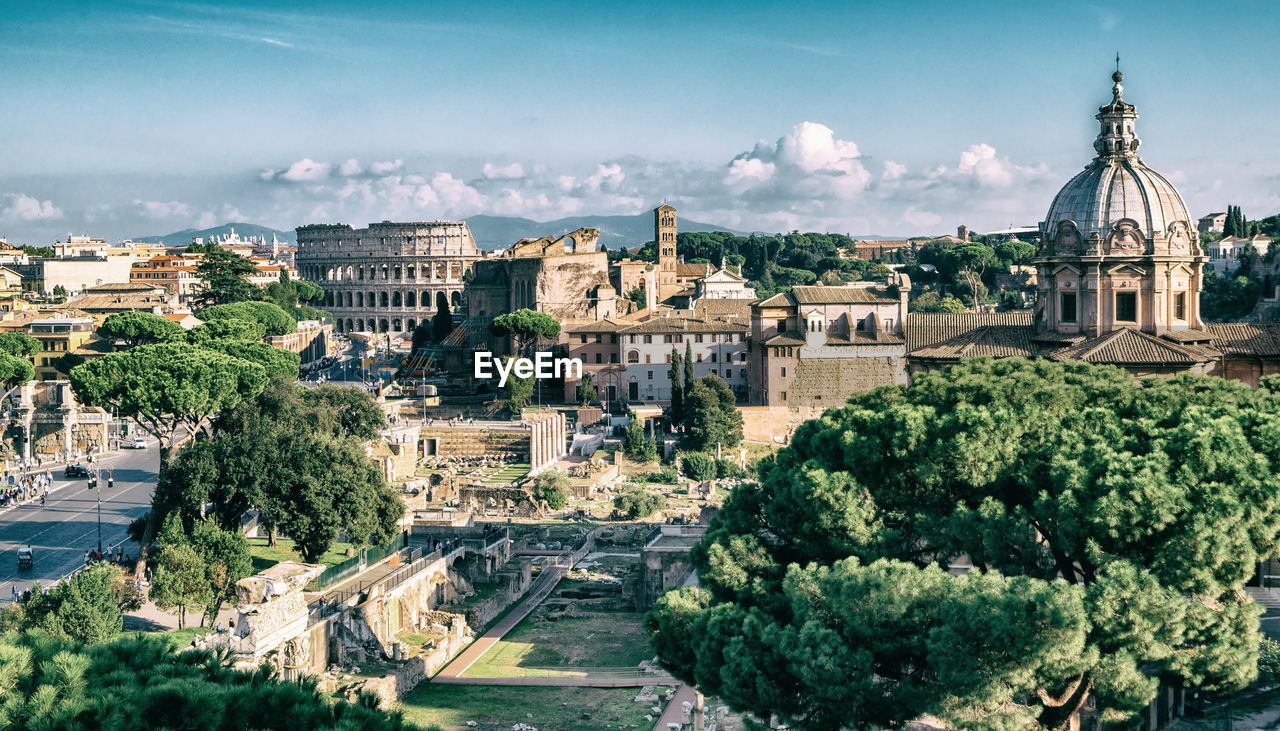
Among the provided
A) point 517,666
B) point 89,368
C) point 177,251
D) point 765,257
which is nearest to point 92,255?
point 177,251

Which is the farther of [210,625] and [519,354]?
[519,354]

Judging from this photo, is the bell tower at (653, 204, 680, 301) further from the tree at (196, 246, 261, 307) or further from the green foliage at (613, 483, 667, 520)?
the green foliage at (613, 483, 667, 520)

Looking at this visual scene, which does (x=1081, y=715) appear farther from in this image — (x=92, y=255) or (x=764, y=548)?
(x=92, y=255)

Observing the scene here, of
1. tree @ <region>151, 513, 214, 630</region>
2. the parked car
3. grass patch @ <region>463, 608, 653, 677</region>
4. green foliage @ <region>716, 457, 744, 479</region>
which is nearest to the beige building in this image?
green foliage @ <region>716, 457, 744, 479</region>

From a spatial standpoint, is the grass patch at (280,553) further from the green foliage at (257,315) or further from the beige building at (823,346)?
the green foliage at (257,315)

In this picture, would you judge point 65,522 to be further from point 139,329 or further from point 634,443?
point 139,329

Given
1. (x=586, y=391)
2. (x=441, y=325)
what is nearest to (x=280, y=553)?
Answer: (x=586, y=391)
